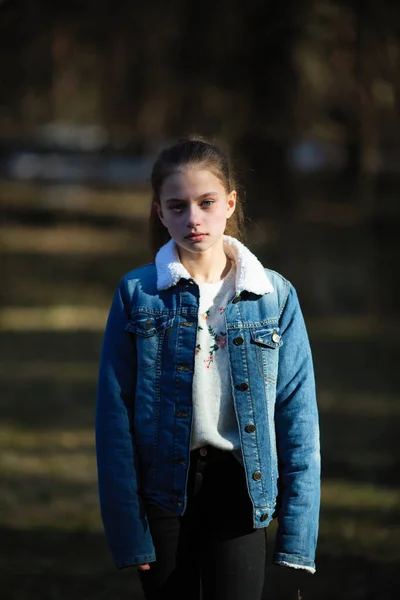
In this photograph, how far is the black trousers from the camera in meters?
3.26

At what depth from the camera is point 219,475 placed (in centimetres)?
327

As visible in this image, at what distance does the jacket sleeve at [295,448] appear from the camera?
329 centimetres

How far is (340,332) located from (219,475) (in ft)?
33.0

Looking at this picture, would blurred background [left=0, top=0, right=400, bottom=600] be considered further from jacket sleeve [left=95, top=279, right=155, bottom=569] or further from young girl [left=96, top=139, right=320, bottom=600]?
jacket sleeve [left=95, top=279, right=155, bottom=569]

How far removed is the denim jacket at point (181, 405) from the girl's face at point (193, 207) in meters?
0.09

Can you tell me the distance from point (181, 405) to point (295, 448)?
331 mm

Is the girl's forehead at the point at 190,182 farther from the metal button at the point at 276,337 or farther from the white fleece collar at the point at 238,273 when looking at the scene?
the metal button at the point at 276,337

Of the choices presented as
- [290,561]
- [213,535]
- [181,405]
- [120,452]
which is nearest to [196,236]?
[181,405]

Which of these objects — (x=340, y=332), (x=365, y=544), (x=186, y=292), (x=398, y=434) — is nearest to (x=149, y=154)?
(x=340, y=332)

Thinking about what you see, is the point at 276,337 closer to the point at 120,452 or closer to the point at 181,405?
the point at 181,405

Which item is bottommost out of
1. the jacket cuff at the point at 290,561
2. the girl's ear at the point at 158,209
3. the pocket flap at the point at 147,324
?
the jacket cuff at the point at 290,561

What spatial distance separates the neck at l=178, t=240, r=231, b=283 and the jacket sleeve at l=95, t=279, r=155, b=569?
0.22 m

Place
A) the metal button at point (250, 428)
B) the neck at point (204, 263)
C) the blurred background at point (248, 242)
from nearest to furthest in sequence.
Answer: the metal button at point (250, 428) → the neck at point (204, 263) → the blurred background at point (248, 242)

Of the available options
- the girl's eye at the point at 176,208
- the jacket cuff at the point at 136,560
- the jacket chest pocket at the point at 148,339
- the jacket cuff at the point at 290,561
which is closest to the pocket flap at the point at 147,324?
the jacket chest pocket at the point at 148,339
